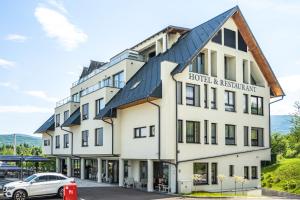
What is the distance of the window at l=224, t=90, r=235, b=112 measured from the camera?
1324 inches

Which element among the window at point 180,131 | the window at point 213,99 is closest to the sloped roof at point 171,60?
the window at point 180,131

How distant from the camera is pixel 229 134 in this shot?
3347 cm

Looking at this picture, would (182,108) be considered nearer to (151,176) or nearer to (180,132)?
(180,132)

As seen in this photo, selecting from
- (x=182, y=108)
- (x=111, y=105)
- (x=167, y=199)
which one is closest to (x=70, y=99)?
(x=111, y=105)

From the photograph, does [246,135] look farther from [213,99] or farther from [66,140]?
[66,140]

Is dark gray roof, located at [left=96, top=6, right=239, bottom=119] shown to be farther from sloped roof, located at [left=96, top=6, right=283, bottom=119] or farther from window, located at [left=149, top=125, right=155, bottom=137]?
window, located at [left=149, top=125, right=155, bottom=137]

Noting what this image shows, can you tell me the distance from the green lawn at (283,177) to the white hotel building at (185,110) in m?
1.40

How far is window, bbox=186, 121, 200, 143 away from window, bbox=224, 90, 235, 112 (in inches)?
149

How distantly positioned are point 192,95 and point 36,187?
42.4 feet

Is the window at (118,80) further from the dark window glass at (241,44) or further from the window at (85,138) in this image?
the dark window glass at (241,44)

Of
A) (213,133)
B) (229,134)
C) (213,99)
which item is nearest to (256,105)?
(229,134)

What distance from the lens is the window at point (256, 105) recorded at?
117 ft

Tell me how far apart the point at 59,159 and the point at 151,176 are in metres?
26.5

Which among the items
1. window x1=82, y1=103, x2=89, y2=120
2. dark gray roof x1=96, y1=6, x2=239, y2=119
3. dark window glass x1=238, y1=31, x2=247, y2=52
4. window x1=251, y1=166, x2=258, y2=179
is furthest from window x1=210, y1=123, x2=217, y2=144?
window x1=82, y1=103, x2=89, y2=120
